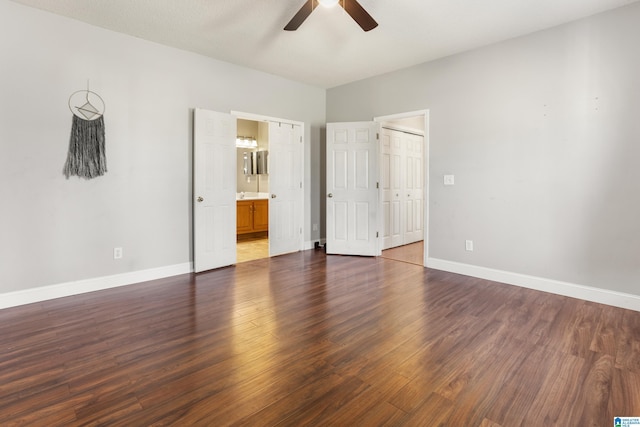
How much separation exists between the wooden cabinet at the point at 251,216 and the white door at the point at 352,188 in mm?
2048

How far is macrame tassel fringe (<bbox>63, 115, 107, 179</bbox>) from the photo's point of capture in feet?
11.2

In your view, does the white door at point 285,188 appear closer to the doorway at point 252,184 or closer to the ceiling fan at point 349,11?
the doorway at point 252,184

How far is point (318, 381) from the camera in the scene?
1.94 meters

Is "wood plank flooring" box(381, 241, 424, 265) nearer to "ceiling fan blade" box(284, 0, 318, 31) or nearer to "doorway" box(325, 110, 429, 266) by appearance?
"doorway" box(325, 110, 429, 266)

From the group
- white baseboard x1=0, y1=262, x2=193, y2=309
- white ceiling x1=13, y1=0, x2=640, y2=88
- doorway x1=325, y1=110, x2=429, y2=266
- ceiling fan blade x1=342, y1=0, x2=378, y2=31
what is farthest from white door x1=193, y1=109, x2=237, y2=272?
ceiling fan blade x1=342, y1=0, x2=378, y2=31

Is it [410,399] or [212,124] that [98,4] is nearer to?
[212,124]

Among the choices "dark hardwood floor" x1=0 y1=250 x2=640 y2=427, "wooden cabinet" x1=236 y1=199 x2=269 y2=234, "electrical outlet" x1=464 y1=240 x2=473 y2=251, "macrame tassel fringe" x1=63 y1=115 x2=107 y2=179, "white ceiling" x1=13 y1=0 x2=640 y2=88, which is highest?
"white ceiling" x1=13 y1=0 x2=640 y2=88

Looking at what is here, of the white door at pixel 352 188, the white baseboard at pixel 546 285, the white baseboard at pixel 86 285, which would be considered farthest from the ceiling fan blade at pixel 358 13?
the white baseboard at pixel 86 285

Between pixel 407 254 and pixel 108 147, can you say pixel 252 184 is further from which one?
pixel 108 147

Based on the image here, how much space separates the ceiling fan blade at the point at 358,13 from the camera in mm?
2482

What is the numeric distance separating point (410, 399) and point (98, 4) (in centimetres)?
413

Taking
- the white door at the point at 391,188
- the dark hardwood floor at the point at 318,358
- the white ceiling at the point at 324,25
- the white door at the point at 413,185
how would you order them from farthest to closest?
1. the white door at the point at 413,185
2. the white door at the point at 391,188
3. the white ceiling at the point at 324,25
4. the dark hardwood floor at the point at 318,358

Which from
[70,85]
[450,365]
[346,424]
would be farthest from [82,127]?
[450,365]

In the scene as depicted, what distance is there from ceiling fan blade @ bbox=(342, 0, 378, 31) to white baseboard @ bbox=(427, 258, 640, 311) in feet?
10.1
